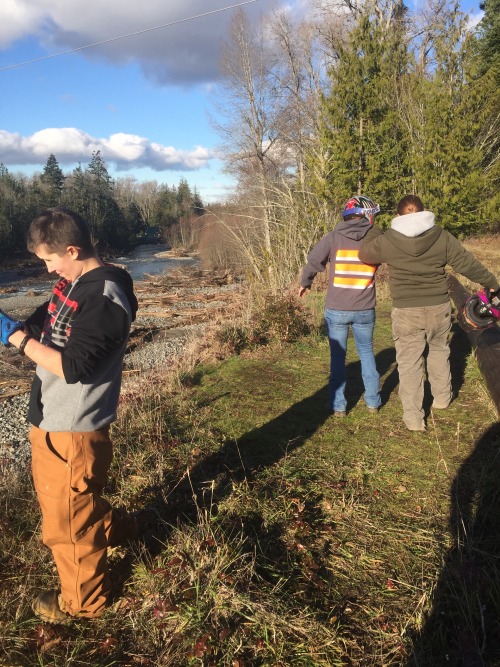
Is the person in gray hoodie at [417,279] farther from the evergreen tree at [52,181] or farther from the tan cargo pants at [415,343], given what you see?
the evergreen tree at [52,181]

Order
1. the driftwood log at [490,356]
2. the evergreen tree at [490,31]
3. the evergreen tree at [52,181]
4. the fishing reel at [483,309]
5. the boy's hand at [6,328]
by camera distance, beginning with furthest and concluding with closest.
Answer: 1. the evergreen tree at [52,181]
2. the evergreen tree at [490,31]
3. the driftwood log at [490,356]
4. the fishing reel at [483,309]
5. the boy's hand at [6,328]

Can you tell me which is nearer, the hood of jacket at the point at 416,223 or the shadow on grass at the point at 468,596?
the shadow on grass at the point at 468,596

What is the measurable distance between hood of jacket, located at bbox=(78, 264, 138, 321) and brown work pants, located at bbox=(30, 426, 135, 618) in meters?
0.70

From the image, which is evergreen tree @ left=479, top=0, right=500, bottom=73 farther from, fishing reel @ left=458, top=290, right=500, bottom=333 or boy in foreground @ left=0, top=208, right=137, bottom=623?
boy in foreground @ left=0, top=208, right=137, bottom=623

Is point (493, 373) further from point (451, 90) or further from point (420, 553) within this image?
point (451, 90)

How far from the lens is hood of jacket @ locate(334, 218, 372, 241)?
4.71 m

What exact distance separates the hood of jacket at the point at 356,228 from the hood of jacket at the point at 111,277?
2.82m

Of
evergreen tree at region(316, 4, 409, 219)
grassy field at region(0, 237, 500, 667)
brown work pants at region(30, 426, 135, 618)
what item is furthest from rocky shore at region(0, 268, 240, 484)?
evergreen tree at region(316, 4, 409, 219)

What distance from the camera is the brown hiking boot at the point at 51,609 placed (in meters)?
2.54

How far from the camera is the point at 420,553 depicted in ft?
9.62

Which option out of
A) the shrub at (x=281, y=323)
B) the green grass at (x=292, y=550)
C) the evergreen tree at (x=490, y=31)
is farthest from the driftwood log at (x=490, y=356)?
the evergreen tree at (x=490, y=31)

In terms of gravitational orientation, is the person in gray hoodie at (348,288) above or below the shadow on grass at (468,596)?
above

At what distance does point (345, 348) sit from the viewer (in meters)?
5.02

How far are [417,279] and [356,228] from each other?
74cm
